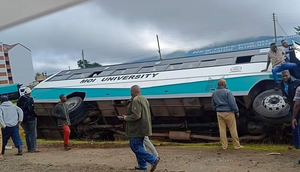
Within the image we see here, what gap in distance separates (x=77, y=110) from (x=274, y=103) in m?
5.81

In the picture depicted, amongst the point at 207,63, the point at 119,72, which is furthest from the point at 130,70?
the point at 207,63

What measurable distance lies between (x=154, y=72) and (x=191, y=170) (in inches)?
185

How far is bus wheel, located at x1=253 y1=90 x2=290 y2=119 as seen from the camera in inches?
279

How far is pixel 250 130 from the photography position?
815cm

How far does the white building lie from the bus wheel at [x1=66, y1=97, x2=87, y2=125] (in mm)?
46783

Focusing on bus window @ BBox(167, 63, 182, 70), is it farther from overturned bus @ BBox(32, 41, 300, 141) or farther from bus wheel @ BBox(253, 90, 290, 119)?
bus wheel @ BBox(253, 90, 290, 119)

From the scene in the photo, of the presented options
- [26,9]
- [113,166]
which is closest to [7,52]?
[113,166]

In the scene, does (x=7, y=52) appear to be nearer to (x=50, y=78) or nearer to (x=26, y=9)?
(x=50, y=78)

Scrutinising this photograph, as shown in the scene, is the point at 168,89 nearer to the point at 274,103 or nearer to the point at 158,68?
the point at 158,68

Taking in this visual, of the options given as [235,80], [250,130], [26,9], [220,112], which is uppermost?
[26,9]

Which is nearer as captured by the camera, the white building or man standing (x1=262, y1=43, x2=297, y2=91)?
man standing (x1=262, y1=43, x2=297, y2=91)

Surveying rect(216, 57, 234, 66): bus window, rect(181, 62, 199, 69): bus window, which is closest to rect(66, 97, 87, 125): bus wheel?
rect(181, 62, 199, 69): bus window

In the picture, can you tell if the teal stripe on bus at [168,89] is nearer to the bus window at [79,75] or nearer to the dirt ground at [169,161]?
the bus window at [79,75]

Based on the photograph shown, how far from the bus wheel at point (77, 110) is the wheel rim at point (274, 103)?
5.54 m
